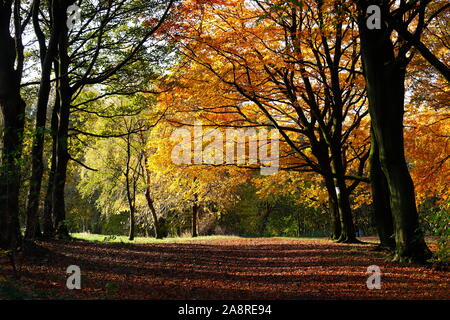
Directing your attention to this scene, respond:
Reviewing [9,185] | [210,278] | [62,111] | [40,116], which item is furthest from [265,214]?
[9,185]

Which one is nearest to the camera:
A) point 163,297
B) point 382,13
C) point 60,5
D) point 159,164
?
point 163,297

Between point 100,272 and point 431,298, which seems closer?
point 431,298

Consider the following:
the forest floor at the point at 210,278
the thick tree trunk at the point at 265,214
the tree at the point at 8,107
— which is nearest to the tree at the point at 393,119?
the forest floor at the point at 210,278

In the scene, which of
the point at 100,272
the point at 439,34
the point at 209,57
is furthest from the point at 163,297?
the point at 439,34

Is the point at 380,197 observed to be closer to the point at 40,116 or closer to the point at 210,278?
the point at 210,278

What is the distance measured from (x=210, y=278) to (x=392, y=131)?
5.61 metres

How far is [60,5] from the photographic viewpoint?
9.52 meters

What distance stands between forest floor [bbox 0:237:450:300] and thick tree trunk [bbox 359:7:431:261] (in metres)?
0.72

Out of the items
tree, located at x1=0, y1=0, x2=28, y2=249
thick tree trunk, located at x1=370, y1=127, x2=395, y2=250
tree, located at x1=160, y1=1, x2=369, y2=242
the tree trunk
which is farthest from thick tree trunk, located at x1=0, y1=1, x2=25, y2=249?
thick tree trunk, located at x1=370, y1=127, x2=395, y2=250

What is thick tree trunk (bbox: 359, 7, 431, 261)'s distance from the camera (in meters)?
9.60

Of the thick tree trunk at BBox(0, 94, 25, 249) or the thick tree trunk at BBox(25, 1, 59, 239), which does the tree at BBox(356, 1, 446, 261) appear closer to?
the thick tree trunk at BBox(25, 1, 59, 239)
